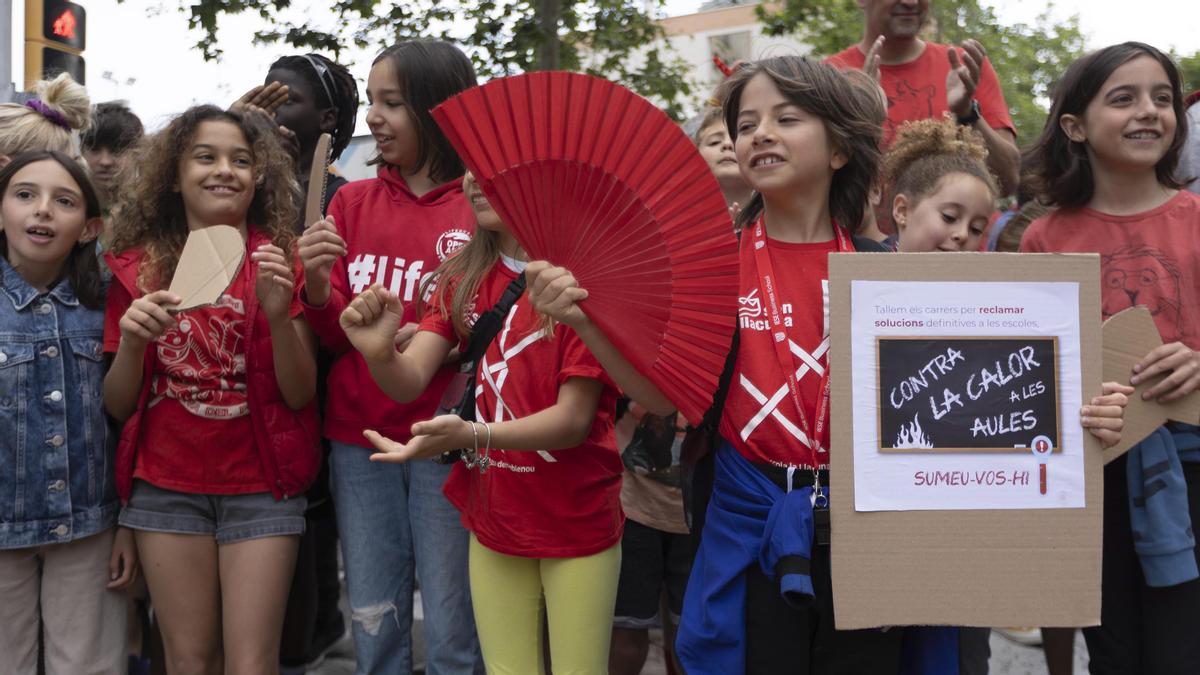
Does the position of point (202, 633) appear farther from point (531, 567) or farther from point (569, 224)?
point (569, 224)

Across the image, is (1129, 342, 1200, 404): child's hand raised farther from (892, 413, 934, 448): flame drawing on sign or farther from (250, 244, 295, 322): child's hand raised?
(250, 244, 295, 322): child's hand raised

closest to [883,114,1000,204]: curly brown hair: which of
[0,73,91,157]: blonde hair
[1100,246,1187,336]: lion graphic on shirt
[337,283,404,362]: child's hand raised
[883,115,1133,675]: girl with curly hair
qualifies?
[883,115,1133,675]: girl with curly hair

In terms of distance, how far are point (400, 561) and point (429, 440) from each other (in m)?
1.11

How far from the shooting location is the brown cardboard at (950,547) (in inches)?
87.9

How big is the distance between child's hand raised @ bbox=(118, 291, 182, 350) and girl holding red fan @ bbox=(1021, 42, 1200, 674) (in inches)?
94.4

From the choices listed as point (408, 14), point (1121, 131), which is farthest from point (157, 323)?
point (408, 14)

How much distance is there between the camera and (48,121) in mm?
3820

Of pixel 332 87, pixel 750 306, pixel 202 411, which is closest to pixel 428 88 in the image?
pixel 332 87

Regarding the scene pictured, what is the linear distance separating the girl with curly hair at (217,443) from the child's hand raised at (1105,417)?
6.80 ft

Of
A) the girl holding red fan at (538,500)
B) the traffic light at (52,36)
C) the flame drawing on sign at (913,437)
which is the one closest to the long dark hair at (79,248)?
the girl holding red fan at (538,500)

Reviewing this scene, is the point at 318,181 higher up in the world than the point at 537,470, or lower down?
higher up

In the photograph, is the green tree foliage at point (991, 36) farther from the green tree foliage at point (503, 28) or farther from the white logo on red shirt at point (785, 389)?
the white logo on red shirt at point (785, 389)

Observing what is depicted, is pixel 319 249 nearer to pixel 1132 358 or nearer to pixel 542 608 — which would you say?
pixel 542 608

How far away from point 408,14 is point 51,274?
425cm
